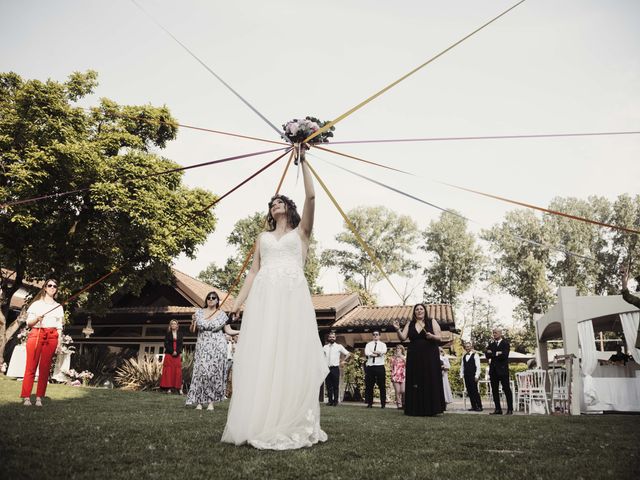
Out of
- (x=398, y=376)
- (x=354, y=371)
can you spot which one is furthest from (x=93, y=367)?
(x=398, y=376)

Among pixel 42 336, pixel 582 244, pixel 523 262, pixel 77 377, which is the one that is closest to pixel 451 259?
pixel 523 262

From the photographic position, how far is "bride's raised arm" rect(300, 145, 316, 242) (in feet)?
14.8

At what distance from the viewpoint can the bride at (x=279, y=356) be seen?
13.3 ft

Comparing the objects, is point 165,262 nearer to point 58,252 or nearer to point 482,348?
point 58,252

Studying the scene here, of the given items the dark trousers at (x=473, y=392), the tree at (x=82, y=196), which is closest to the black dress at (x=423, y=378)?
the dark trousers at (x=473, y=392)

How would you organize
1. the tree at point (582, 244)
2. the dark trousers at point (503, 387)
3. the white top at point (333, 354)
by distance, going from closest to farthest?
the dark trousers at point (503, 387), the white top at point (333, 354), the tree at point (582, 244)

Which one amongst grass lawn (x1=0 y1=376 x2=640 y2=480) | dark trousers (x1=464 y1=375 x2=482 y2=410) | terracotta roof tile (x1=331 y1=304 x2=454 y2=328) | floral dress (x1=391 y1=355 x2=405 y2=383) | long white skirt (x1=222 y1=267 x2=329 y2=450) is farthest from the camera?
terracotta roof tile (x1=331 y1=304 x2=454 y2=328)

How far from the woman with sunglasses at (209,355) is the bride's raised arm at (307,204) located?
15.6 feet

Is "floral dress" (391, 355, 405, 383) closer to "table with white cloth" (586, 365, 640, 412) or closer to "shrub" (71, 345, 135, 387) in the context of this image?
"table with white cloth" (586, 365, 640, 412)

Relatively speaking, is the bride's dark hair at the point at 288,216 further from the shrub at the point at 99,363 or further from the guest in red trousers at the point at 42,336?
the shrub at the point at 99,363

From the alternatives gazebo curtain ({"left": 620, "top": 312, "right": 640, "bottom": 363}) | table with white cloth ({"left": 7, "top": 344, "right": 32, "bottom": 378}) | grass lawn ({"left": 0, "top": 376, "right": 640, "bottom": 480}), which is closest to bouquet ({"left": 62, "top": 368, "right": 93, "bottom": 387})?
table with white cloth ({"left": 7, "top": 344, "right": 32, "bottom": 378})

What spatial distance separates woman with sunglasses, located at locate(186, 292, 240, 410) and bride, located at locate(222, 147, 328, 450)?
471cm

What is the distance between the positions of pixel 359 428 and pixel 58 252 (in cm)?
1552

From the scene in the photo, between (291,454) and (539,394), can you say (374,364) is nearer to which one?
(539,394)
